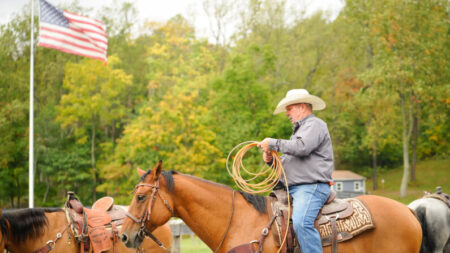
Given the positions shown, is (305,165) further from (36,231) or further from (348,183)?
(348,183)

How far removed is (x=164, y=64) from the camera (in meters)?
33.1

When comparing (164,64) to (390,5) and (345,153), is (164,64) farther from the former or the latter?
(345,153)

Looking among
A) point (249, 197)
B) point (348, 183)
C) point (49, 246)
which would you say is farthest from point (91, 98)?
point (249, 197)

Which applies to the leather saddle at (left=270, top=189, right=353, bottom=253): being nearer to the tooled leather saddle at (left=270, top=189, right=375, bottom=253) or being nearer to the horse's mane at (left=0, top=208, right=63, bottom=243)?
the tooled leather saddle at (left=270, top=189, right=375, bottom=253)

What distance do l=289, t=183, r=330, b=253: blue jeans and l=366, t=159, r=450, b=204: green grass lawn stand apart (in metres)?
28.5

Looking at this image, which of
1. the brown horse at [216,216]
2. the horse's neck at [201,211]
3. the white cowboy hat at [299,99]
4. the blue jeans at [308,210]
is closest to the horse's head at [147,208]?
the brown horse at [216,216]

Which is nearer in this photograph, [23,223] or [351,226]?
[351,226]

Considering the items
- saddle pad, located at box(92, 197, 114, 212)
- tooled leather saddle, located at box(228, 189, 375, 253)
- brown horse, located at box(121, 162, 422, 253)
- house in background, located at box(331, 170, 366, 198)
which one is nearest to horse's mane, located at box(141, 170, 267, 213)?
brown horse, located at box(121, 162, 422, 253)

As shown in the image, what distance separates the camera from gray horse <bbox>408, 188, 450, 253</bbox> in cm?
627

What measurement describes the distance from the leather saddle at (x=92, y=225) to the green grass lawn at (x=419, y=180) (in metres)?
28.3

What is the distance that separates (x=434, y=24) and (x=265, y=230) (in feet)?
96.6

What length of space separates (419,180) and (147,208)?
38118 mm

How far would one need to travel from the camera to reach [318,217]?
4730mm

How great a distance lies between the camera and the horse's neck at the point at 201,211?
4.62 m
